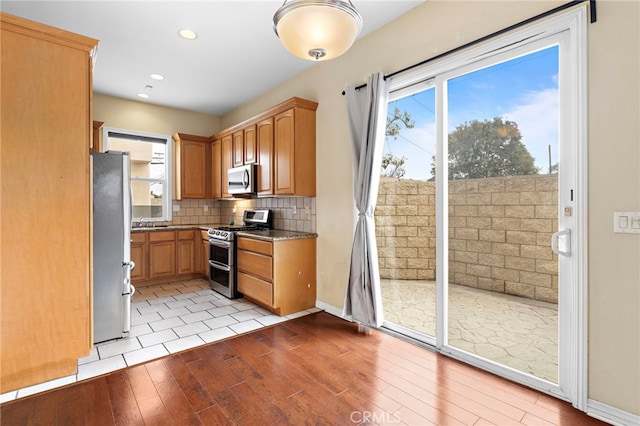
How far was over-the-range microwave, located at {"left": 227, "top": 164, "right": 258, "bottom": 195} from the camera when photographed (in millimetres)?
4293

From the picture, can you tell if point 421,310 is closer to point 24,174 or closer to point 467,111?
point 467,111

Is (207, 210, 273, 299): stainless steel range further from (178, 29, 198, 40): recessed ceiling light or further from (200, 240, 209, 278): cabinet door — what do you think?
(178, 29, 198, 40): recessed ceiling light

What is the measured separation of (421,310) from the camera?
308cm

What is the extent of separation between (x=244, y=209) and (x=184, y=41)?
2.71 meters

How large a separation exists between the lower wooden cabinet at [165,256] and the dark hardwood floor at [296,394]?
262 cm

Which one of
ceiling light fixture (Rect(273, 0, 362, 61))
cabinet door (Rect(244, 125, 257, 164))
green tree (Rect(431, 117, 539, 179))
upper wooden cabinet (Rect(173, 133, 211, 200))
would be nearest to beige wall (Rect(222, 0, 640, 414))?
green tree (Rect(431, 117, 539, 179))

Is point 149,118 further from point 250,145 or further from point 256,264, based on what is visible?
point 256,264

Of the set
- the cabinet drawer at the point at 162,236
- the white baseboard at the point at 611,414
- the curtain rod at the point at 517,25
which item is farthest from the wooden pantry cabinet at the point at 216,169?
the white baseboard at the point at 611,414

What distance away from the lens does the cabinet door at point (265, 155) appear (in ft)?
13.2

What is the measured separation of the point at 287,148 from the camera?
12.2 feet

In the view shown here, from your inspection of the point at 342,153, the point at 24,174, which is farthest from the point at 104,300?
the point at 342,153

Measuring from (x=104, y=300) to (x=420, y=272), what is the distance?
9.38ft

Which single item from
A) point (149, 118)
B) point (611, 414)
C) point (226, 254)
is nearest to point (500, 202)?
point (611, 414)

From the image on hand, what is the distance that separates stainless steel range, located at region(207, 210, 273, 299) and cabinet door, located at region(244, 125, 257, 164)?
0.80 meters
